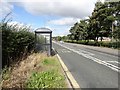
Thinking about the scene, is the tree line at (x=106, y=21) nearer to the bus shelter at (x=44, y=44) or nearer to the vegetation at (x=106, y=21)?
the vegetation at (x=106, y=21)

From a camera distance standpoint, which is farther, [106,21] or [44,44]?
[106,21]

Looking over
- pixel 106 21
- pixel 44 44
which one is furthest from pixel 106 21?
pixel 44 44

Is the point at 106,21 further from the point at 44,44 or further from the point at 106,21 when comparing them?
the point at 44,44

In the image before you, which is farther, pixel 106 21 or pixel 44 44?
pixel 106 21

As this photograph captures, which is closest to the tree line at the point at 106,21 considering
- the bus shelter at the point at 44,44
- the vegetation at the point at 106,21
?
the vegetation at the point at 106,21

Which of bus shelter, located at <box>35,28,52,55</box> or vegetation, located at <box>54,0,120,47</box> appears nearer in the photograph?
bus shelter, located at <box>35,28,52,55</box>

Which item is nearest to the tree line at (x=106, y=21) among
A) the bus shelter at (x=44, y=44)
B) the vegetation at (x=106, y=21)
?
the vegetation at (x=106, y=21)

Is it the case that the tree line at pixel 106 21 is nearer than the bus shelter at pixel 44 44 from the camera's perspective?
No

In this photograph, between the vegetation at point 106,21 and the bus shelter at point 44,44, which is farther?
the vegetation at point 106,21

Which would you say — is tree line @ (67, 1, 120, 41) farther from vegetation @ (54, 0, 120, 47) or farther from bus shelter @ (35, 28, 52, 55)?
bus shelter @ (35, 28, 52, 55)

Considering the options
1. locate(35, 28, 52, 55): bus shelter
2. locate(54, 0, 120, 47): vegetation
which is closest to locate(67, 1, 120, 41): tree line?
locate(54, 0, 120, 47): vegetation

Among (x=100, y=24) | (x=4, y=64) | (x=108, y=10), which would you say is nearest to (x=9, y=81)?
(x=4, y=64)

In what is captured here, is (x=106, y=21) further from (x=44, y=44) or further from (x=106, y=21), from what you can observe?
(x=44, y=44)

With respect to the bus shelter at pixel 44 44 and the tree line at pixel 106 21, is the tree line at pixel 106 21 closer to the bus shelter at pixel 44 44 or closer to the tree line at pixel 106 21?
the tree line at pixel 106 21
